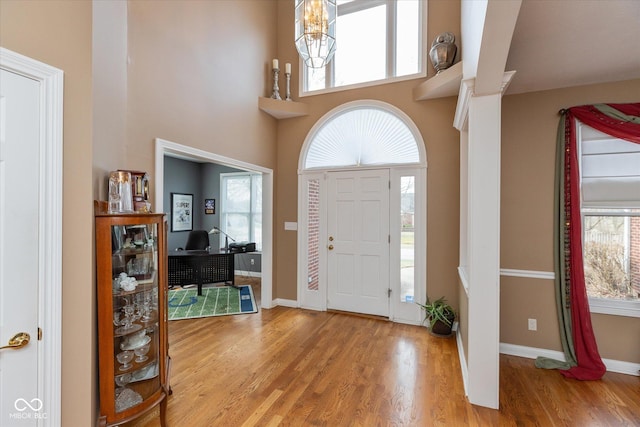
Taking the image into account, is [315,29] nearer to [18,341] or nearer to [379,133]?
[379,133]

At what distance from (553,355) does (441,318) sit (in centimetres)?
103

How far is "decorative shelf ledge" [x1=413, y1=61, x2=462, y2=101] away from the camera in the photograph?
3.05 metres

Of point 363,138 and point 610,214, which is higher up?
point 363,138

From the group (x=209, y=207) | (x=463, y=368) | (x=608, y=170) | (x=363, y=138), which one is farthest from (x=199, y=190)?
(x=608, y=170)

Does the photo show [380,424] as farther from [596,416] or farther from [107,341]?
[107,341]

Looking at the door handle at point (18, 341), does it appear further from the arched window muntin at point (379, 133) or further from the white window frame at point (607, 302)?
the white window frame at point (607, 302)

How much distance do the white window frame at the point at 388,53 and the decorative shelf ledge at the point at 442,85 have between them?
0.28 meters

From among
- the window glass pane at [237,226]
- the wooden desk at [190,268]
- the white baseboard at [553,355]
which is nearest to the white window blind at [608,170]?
the white baseboard at [553,355]

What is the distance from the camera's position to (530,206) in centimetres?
292

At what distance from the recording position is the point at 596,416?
205 cm

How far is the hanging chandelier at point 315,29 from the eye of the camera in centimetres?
210

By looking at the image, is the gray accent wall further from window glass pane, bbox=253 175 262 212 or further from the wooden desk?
the wooden desk

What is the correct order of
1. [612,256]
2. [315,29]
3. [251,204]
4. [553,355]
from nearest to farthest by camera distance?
[315,29] < [612,256] < [553,355] < [251,204]

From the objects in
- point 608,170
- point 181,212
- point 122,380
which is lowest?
point 122,380
